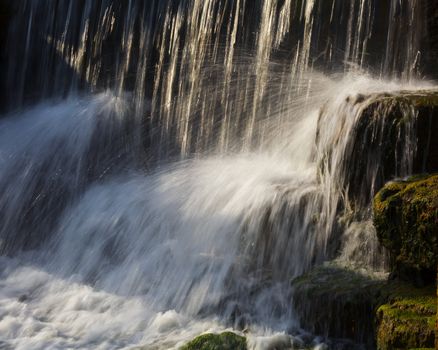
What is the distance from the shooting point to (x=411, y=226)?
551 cm

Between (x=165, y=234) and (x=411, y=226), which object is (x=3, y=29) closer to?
(x=165, y=234)

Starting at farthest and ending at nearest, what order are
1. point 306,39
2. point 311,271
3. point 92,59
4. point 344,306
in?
point 92,59
point 306,39
point 311,271
point 344,306

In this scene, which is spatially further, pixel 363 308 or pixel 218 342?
pixel 218 342

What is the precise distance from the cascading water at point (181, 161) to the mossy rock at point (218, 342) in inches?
5.8

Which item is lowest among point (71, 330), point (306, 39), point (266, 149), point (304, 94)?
point (71, 330)

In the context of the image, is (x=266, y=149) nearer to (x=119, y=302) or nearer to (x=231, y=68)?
(x=231, y=68)

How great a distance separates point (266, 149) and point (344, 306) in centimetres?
383

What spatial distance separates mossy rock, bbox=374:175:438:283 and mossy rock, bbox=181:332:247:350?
1306mm

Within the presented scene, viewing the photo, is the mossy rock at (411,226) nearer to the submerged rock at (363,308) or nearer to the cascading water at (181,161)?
the submerged rock at (363,308)

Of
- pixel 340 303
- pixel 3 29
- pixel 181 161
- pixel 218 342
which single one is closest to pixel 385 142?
pixel 340 303

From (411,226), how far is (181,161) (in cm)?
505

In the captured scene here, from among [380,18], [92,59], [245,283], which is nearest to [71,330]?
[245,283]

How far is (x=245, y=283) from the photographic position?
6.80m

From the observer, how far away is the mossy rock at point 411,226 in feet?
17.6
